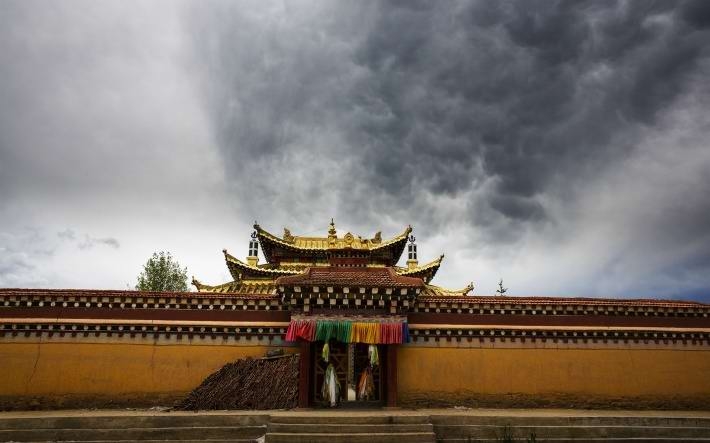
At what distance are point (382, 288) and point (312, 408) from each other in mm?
4081

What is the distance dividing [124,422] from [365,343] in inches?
269

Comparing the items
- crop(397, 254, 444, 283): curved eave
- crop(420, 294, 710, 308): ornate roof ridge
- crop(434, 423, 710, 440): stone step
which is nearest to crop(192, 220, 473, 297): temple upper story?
crop(397, 254, 444, 283): curved eave

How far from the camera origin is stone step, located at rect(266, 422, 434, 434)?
11141 millimetres

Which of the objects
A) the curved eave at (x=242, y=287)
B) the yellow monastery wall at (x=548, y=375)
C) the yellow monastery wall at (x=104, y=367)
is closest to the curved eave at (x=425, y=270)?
the curved eave at (x=242, y=287)

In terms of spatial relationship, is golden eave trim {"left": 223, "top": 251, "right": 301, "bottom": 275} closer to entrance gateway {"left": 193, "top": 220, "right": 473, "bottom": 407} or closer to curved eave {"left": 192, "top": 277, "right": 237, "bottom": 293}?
curved eave {"left": 192, "top": 277, "right": 237, "bottom": 293}

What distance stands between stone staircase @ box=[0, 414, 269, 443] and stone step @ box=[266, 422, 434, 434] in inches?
20.3

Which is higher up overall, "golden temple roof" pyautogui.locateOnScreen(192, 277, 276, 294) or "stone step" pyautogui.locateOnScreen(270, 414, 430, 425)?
"golden temple roof" pyautogui.locateOnScreen(192, 277, 276, 294)

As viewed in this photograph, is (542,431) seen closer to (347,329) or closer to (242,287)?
(347,329)

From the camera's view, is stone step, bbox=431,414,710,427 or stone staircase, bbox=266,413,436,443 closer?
stone staircase, bbox=266,413,436,443

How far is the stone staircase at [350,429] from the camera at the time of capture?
10898 millimetres

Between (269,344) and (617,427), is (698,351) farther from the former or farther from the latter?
(269,344)

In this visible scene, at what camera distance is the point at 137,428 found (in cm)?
1130

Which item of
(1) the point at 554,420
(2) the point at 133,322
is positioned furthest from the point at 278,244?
(1) the point at 554,420

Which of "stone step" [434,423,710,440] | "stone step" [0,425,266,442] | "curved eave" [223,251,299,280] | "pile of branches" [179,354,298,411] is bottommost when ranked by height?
"stone step" [0,425,266,442]
